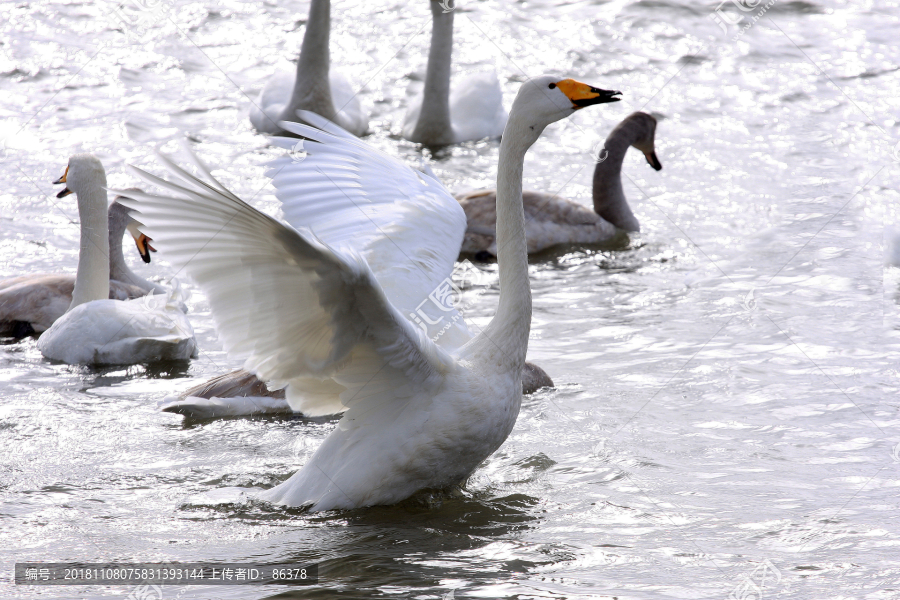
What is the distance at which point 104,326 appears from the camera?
6707mm

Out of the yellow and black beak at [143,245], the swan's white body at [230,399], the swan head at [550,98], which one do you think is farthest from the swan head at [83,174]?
the swan head at [550,98]

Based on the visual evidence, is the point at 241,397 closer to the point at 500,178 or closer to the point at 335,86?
the point at 500,178

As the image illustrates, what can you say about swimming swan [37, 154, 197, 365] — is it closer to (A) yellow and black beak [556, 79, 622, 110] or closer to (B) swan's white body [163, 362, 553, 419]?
(B) swan's white body [163, 362, 553, 419]

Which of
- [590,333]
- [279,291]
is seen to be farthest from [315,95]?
[279,291]

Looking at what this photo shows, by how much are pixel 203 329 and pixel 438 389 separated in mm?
3619

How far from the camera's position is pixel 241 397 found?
598cm

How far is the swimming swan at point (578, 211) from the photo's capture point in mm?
9148

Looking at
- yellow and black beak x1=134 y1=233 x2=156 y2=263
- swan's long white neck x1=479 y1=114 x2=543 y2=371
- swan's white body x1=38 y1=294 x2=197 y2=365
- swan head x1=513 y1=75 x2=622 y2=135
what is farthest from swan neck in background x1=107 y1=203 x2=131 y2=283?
swan head x1=513 y1=75 x2=622 y2=135

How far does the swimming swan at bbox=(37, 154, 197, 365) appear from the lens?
6.69 m

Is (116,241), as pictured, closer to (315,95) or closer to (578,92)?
(315,95)

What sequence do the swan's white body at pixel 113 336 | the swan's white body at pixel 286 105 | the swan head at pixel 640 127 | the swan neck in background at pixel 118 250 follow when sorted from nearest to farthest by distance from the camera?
1. the swan's white body at pixel 113 336
2. the swan neck in background at pixel 118 250
3. the swan head at pixel 640 127
4. the swan's white body at pixel 286 105

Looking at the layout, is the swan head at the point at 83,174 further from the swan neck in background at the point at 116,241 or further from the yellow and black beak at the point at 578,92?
the yellow and black beak at the point at 578,92

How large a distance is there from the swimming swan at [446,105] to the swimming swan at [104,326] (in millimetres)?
5139

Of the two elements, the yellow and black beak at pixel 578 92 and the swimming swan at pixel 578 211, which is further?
the swimming swan at pixel 578 211
